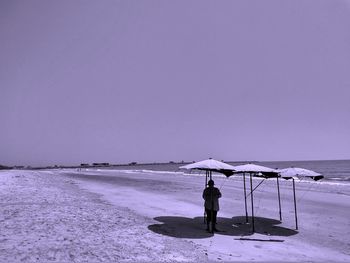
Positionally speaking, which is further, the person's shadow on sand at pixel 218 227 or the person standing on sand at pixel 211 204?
the person standing on sand at pixel 211 204

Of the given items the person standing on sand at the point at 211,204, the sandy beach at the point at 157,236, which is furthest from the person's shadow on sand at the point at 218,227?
the person standing on sand at the point at 211,204

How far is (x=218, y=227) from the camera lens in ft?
47.1

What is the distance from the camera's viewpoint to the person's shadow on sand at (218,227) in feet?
42.0

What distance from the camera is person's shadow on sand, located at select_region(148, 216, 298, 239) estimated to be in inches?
504

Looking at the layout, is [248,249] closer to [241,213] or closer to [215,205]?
[215,205]

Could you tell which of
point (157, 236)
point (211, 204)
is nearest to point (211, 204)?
point (211, 204)

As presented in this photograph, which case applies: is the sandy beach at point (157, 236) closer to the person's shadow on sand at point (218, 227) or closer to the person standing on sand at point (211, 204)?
the person's shadow on sand at point (218, 227)

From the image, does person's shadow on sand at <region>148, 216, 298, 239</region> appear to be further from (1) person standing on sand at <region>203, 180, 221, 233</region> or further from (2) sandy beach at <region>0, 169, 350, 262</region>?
(1) person standing on sand at <region>203, 180, 221, 233</region>

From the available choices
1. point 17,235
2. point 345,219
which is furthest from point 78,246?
point 345,219

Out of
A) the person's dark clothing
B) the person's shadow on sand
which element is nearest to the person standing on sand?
the person's dark clothing

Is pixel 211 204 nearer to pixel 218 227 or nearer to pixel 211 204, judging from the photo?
pixel 211 204

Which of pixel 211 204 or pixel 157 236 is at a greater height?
pixel 211 204

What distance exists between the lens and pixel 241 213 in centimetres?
1848

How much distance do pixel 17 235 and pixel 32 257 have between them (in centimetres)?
230
